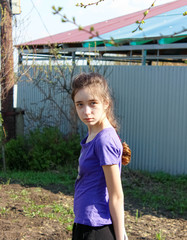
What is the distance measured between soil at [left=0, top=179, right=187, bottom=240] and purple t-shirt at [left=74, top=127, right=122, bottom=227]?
197cm

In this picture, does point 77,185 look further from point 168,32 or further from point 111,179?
point 168,32

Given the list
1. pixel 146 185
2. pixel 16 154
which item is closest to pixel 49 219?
pixel 146 185

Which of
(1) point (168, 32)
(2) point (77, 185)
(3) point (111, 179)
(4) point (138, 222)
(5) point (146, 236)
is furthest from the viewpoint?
(1) point (168, 32)

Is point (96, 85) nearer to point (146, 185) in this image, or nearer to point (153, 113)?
point (146, 185)

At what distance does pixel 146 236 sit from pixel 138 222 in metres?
0.53

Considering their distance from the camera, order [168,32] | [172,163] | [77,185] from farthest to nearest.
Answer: [168,32], [172,163], [77,185]

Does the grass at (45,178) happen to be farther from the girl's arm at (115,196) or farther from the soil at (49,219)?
the girl's arm at (115,196)

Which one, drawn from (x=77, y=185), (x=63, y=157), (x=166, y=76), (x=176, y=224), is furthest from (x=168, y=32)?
(x=77, y=185)

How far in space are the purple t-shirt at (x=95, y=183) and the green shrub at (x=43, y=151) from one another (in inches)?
248

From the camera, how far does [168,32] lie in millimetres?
8922

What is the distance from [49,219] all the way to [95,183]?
2.58 meters

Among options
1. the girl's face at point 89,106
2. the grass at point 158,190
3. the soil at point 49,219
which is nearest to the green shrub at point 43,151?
the grass at point 158,190

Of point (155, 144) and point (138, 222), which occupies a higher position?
point (155, 144)

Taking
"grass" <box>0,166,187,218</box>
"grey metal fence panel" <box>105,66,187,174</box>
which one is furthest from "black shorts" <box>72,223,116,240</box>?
"grey metal fence panel" <box>105,66,187,174</box>
